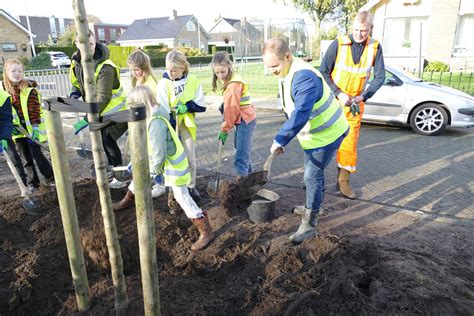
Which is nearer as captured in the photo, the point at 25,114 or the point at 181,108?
the point at 181,108

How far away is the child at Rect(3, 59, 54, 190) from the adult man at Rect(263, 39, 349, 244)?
3.23m

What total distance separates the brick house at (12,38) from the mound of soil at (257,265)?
132 feet

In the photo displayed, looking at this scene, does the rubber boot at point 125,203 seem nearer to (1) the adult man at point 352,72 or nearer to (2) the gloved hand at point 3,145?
(2) the gloved hand at point 3,145

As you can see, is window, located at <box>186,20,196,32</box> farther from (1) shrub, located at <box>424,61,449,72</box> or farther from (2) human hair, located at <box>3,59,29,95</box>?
(2) human hair, located at <box>3,59,29,95</box>

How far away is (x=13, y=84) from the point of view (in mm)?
4617

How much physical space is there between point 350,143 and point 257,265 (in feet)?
7.56

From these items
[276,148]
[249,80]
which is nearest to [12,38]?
[249,80]

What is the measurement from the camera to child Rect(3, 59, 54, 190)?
15.0ft

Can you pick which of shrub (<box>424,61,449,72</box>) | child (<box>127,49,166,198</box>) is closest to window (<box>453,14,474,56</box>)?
shrub (<box>424,61,449,72</box>)

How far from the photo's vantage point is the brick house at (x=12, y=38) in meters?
36.8

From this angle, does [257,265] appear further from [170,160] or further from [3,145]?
[3,145]

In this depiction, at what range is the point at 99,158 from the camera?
1.99 m

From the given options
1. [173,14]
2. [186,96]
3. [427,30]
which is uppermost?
[173,14]

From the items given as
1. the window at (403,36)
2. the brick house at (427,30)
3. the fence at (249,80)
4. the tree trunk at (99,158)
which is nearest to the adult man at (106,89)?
the tree trunk at (99,158)
